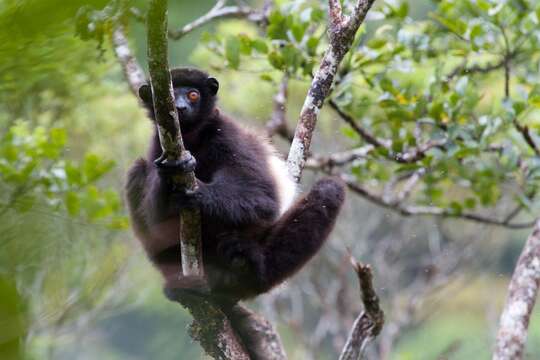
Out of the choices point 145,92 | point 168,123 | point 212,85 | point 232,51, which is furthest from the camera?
point 232,51

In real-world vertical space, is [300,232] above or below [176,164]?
below

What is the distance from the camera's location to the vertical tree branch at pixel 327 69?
4.50 meters

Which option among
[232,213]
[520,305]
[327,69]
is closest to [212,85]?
[327,69]

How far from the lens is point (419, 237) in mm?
13789

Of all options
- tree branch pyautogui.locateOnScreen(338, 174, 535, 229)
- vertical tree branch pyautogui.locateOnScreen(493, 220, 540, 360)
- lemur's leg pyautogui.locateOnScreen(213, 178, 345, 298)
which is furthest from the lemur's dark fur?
tree branch pyautogui.locateOnScreen(338, 174, 535, 229)

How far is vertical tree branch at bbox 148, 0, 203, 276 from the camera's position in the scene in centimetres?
316

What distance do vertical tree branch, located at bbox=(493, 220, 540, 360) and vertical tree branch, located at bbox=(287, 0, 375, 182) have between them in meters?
1.81

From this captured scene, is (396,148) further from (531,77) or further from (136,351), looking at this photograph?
(136,351)

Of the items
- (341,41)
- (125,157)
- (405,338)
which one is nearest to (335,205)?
(341,41)

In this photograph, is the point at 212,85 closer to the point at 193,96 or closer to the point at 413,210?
the point at 193,96

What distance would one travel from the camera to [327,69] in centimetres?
462

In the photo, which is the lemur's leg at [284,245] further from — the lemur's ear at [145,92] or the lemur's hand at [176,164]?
the lemur's ear at [145,92]

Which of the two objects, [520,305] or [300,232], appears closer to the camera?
[300,232]

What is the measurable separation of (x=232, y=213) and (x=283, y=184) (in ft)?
1.99
